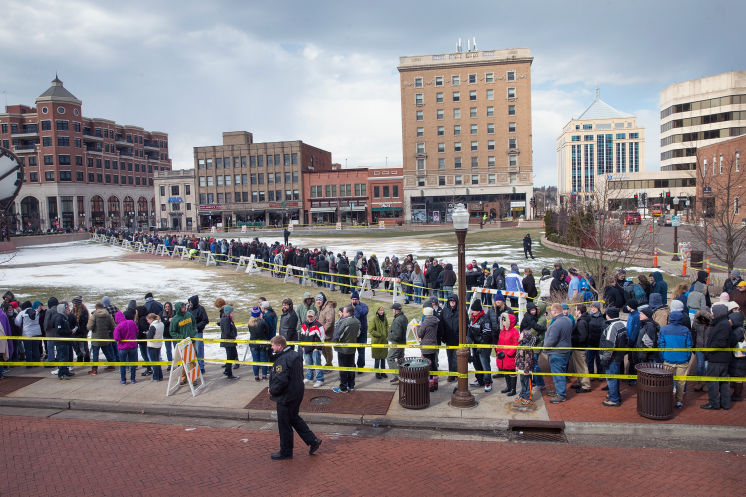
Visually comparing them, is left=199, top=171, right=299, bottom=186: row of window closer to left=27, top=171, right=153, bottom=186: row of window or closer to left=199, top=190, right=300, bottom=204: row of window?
left=199, top=190, right=300, bottom=204: row of window

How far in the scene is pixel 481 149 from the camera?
75.6 m

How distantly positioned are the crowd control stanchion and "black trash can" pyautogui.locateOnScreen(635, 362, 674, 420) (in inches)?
328

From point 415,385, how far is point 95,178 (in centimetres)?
10493

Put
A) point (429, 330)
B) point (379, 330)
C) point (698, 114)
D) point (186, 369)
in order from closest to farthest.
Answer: point (429, 330) → point (186, 369) → point (379, 330) → point (698, 114)

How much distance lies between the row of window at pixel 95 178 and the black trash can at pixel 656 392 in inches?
4050

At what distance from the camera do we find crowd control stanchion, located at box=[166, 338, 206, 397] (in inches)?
411

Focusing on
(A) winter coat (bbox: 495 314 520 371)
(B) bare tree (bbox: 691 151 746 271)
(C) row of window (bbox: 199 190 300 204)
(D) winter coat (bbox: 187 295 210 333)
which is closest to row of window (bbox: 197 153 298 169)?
(C) row of window (bbox: 199 190 300 204)

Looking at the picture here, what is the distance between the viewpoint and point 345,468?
745 cm

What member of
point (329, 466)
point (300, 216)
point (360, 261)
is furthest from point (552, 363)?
point (300, 216)

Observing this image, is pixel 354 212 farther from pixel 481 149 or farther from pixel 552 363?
pixel 552 363

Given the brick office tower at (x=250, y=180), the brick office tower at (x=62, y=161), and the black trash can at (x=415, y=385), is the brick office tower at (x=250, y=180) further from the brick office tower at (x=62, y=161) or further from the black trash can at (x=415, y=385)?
the black trash can at (x=415, y=385)

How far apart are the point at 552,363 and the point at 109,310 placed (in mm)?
10217

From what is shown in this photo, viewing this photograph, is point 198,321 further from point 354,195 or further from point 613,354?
point 354,195

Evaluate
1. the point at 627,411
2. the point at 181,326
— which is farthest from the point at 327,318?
the point at 627,411
